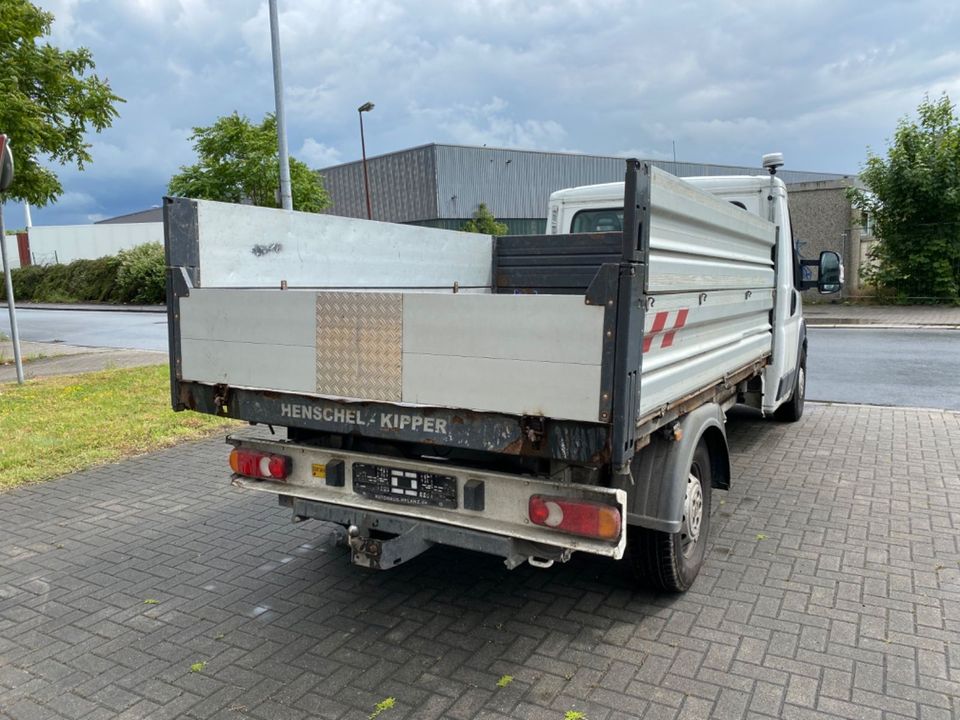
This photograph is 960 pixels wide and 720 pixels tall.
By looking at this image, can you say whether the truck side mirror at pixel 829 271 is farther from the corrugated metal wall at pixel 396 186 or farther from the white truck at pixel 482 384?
the corrugated metal wall at pixel 396 186

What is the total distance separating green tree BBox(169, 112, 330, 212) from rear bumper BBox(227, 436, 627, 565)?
25.9 m

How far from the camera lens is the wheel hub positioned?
3.76 m

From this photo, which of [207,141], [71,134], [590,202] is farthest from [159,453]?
[207,141]

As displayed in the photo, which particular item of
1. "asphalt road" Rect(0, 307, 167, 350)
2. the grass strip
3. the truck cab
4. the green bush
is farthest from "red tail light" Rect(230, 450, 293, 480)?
the green bush

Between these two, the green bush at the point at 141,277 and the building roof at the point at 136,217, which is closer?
the green bush at the point at 141,277

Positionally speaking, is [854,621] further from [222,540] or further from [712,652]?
[222,540]

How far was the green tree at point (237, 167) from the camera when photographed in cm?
2823

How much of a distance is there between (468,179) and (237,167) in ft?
61.9

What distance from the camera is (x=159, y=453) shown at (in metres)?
6.94

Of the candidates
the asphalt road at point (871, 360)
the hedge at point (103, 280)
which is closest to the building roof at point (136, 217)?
the hedge at point (103, 280)

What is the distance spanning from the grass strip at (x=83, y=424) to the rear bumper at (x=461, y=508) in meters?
3.64

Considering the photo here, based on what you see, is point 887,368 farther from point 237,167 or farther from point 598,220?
point 237,167

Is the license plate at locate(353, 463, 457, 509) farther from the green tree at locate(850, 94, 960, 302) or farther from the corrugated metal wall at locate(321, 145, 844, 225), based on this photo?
the corrugated metal wall at locate(321, 145, 844, 225)

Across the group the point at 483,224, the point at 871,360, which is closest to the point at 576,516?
the point at 871,360
